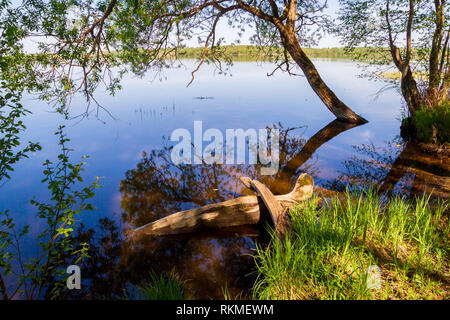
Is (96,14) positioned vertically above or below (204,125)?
above

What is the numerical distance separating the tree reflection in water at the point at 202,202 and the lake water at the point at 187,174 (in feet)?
0.06

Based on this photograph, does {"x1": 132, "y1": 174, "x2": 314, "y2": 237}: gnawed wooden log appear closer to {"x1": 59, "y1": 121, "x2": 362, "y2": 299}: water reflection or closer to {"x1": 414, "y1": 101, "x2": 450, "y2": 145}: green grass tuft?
{"x1": 59, "y1": 121, "x2": 362, "y2": 299}: water reflection

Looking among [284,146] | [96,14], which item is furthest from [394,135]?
[96,14]

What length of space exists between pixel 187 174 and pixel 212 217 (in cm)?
313

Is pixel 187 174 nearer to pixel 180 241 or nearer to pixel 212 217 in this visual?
pixel 212 217

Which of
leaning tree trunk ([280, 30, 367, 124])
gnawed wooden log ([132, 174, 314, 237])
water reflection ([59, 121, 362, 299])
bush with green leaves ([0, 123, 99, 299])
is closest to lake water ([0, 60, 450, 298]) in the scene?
water reflection ([59, 121, 362, 299])

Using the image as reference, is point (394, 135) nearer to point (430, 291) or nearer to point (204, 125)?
point (204, 125)

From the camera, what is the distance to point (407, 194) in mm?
6023

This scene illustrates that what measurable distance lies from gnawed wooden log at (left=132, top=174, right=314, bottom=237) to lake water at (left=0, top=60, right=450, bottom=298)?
0.22m

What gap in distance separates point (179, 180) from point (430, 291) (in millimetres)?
5905

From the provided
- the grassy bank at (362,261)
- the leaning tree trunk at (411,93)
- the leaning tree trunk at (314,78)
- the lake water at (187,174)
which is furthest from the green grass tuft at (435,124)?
the grassy bank at (362,261)

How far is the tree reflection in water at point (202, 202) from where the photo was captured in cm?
392

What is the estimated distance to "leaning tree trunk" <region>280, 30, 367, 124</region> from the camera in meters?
12.2
